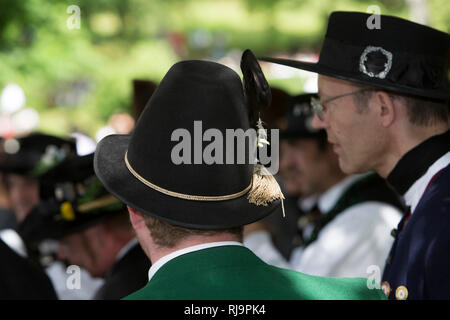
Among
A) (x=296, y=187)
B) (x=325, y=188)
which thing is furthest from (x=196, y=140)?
(x=296, y=187)

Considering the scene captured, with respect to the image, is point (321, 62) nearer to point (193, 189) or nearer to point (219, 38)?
point (193, 189)

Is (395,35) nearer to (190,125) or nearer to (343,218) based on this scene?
(190,125)

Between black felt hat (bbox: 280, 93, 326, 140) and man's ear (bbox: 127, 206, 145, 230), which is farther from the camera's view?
black felt hat (bbox: 280, 93, 326, 140)

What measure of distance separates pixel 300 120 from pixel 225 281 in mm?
3291

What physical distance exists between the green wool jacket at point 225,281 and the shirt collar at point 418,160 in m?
0.92

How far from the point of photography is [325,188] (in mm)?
4711

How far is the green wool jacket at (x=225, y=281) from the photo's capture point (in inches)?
68.0

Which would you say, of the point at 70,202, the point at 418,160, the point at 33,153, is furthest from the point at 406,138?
the point at 33,153

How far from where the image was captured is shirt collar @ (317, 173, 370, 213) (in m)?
4.41

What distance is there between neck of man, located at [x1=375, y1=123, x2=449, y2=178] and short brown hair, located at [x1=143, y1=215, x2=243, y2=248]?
3.56 ft

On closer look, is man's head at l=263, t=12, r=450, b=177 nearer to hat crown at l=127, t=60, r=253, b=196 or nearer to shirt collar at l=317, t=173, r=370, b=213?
hat crown at l=127, t=60, r=253, b=196

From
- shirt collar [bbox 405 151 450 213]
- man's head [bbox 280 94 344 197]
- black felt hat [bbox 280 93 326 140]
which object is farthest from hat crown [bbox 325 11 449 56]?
black felt hat [bbox 280 93 326 140]
